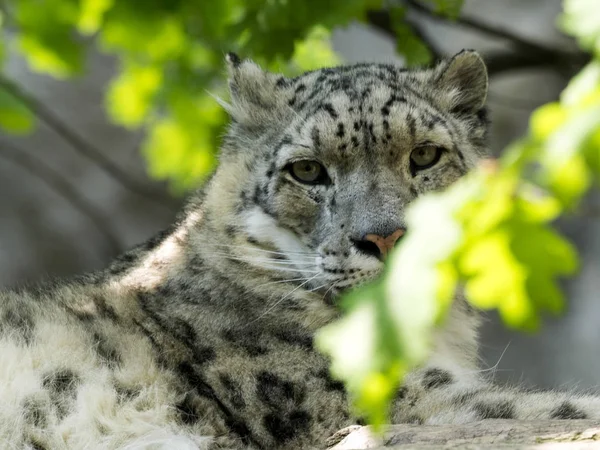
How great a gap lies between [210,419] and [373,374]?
82.2 inches

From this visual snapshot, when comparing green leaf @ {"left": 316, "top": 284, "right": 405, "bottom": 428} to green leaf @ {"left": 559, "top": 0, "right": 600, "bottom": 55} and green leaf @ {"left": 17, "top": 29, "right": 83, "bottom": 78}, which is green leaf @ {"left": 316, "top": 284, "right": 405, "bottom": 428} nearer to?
green leaf @ {"left": 559, "top": 0, "right": 600, "bottom": 55}

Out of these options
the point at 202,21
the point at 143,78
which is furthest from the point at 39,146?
the point at 202,21

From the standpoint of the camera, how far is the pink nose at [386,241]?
12.3 ft

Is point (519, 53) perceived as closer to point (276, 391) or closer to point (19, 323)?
point (276, 391)

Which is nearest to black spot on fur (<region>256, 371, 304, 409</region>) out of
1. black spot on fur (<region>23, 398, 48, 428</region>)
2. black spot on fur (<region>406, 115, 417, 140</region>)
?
black spot on fur (<region>23, 398, 48, 428</region>)

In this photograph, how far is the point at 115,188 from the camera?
39.5ft

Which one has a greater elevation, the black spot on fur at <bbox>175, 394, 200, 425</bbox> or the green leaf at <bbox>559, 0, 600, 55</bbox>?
the green leaf at <bbox>559, 0, 600, 55</bbox>

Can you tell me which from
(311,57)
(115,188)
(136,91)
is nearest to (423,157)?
(311,57)

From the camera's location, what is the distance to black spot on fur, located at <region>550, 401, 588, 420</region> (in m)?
3.70

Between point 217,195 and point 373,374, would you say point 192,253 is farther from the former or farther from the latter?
point 373,374

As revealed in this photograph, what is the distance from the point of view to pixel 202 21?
19.2 feet

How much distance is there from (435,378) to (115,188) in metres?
8.78

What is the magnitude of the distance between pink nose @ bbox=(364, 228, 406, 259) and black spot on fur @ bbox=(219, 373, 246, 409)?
82cm

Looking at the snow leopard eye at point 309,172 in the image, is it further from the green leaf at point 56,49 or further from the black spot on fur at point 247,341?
the green leaf at point 56,49
